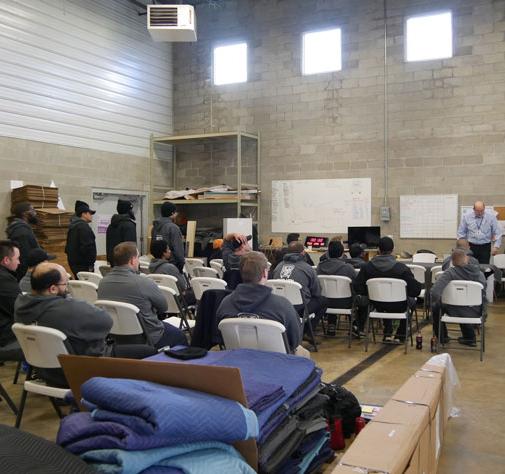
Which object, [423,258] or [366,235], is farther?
[366,235]

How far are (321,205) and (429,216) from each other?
6.33 ft

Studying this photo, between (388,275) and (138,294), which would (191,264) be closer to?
(388,275)

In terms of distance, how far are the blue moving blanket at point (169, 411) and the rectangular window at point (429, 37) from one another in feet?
30.8

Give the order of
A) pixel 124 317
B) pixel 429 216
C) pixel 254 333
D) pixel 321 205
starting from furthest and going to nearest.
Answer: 1. pixel 321 205
2. pixel 429 216
3. pixel 124 317
4. pixel 254 333

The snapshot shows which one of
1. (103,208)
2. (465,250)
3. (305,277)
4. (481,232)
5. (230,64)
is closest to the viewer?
(305,277)

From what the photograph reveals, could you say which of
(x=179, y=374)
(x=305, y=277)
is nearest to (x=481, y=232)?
(x=305, y=277)

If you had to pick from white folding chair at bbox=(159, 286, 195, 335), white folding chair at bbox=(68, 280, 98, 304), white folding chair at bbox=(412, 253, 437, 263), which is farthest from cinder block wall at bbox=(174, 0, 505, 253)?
white folding chair at bbox=(68, 280, 98, 304)

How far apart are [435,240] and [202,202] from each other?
427 centimetres

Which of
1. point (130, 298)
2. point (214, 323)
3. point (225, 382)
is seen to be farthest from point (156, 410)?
point (130, 298)

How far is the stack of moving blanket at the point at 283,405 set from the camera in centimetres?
185

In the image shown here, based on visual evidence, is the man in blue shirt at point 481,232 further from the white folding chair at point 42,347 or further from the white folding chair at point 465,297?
the white folding chair at point 42,347

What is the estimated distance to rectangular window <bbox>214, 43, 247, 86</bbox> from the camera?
36.4ft

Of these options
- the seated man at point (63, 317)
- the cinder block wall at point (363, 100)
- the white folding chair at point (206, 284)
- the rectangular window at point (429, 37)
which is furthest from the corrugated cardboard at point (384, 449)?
the rectangular window at point (429, 37)

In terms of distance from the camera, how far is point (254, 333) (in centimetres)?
337
